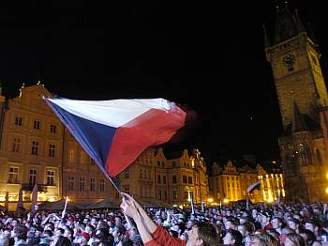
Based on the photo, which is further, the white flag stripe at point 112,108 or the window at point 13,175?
the window at point 13,175

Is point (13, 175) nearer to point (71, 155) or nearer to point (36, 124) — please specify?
point (36, 124)

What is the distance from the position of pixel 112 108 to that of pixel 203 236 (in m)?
4.70

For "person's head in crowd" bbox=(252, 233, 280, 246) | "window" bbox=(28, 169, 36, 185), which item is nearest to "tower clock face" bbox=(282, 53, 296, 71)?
"window" bbox=(28, 169, 36, 185)

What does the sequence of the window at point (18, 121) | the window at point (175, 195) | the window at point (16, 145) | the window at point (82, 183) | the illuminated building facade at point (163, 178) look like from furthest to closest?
the window at point (175, 195) < the illuminated building facade at point (163, 178) < the window at point (82, 183) < the window at point (18, 121) < the window at point (16, 145)

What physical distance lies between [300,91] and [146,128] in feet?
174

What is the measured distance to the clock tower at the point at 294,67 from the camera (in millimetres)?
54031

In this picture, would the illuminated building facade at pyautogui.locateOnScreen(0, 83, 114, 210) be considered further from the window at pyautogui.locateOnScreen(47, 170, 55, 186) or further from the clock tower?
the clock tower

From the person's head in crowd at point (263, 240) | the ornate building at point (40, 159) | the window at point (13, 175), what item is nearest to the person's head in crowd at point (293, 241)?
the person's head in crowd at point (263, 240)

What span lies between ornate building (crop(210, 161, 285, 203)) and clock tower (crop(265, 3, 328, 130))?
35.2m

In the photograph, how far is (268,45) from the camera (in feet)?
204

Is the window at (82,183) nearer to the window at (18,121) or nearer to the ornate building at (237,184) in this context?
the window at (18,121)

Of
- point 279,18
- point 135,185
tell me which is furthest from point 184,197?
point 279,18

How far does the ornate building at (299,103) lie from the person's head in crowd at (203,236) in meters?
47.1

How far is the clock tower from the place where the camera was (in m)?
54.0
